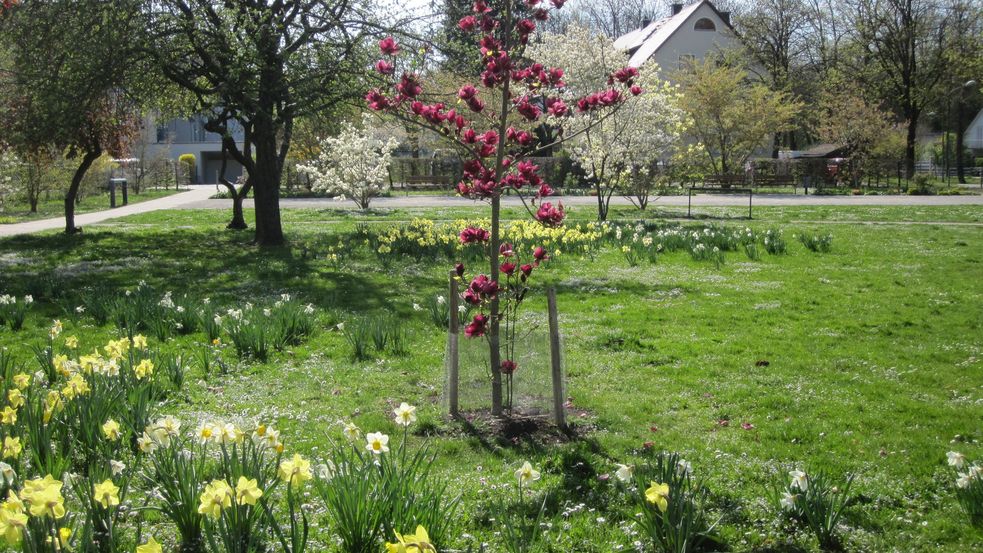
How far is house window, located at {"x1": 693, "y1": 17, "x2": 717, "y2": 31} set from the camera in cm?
5130

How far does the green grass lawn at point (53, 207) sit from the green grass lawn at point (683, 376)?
38.0 ft

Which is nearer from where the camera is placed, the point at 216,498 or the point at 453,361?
the point at 216,498

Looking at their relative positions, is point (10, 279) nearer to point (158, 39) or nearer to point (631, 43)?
point (158, 39)

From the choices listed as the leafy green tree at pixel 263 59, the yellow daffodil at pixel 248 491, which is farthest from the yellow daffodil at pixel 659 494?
the leafy green tree at pixel 263 59

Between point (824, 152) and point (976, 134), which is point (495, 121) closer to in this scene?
point (824, 152)

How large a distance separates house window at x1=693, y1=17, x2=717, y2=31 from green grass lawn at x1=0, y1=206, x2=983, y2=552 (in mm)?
41210

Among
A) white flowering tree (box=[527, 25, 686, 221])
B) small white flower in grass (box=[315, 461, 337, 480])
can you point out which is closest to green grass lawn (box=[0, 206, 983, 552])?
small white flower in grass (box=[315, 461, 337, 480])

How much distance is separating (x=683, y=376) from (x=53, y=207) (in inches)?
1076

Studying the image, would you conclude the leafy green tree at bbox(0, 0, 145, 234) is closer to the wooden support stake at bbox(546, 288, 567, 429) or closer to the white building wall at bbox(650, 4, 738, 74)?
the wooden support stake at bbox(546, 288, 567, 429)

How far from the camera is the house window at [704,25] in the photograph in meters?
51.3

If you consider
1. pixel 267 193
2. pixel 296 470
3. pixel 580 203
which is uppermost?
pixel 267 193

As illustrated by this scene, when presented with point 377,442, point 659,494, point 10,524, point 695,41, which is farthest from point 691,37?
point 10,524

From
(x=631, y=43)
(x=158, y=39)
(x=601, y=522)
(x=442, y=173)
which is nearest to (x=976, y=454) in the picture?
(x=601, y=522)

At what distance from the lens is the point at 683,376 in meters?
6.34
